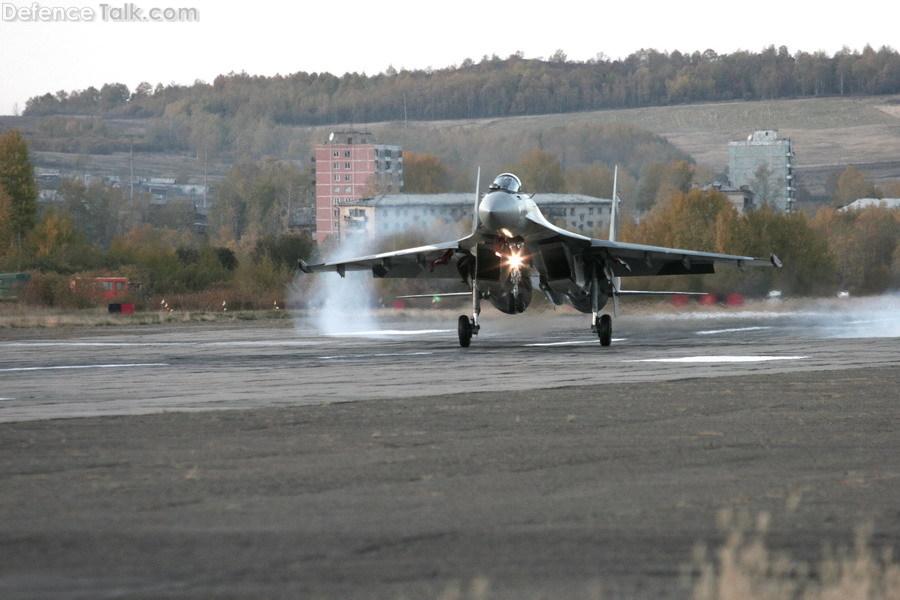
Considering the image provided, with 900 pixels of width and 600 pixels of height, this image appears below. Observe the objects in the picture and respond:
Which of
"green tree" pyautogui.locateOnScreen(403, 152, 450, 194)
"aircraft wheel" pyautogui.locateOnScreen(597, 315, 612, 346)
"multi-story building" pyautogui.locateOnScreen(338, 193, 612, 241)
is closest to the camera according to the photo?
"aircraft wheel" pyautogui.locateOnScreen(597, 315, 612, 346)

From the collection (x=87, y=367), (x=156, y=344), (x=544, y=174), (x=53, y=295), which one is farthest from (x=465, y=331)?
(x=544, y=174)

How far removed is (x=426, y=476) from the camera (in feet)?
32.0

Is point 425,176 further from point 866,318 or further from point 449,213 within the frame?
point 866,318

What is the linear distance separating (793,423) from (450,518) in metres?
6.49

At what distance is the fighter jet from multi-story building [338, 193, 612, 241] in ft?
61.3

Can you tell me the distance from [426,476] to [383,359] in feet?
54.4

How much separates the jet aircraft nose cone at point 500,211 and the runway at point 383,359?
115 inches

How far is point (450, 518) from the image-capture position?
801 cm

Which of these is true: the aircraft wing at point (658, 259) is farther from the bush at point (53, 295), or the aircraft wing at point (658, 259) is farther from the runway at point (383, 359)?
the bush at point (53, 295)

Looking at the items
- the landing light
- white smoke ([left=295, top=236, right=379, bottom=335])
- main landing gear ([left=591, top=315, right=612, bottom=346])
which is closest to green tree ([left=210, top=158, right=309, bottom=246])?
white smoke ([left=295, top=236, right=379, bottom=335])

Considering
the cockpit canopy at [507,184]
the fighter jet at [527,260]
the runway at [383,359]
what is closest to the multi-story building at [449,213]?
the runway at [383,359]

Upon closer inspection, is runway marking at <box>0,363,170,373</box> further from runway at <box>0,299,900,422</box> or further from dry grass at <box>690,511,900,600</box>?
Result: dry grass at <box>690,511,900,600</box>

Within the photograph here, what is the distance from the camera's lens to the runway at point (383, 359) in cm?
1791

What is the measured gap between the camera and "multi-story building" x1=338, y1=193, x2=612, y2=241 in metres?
53.6
